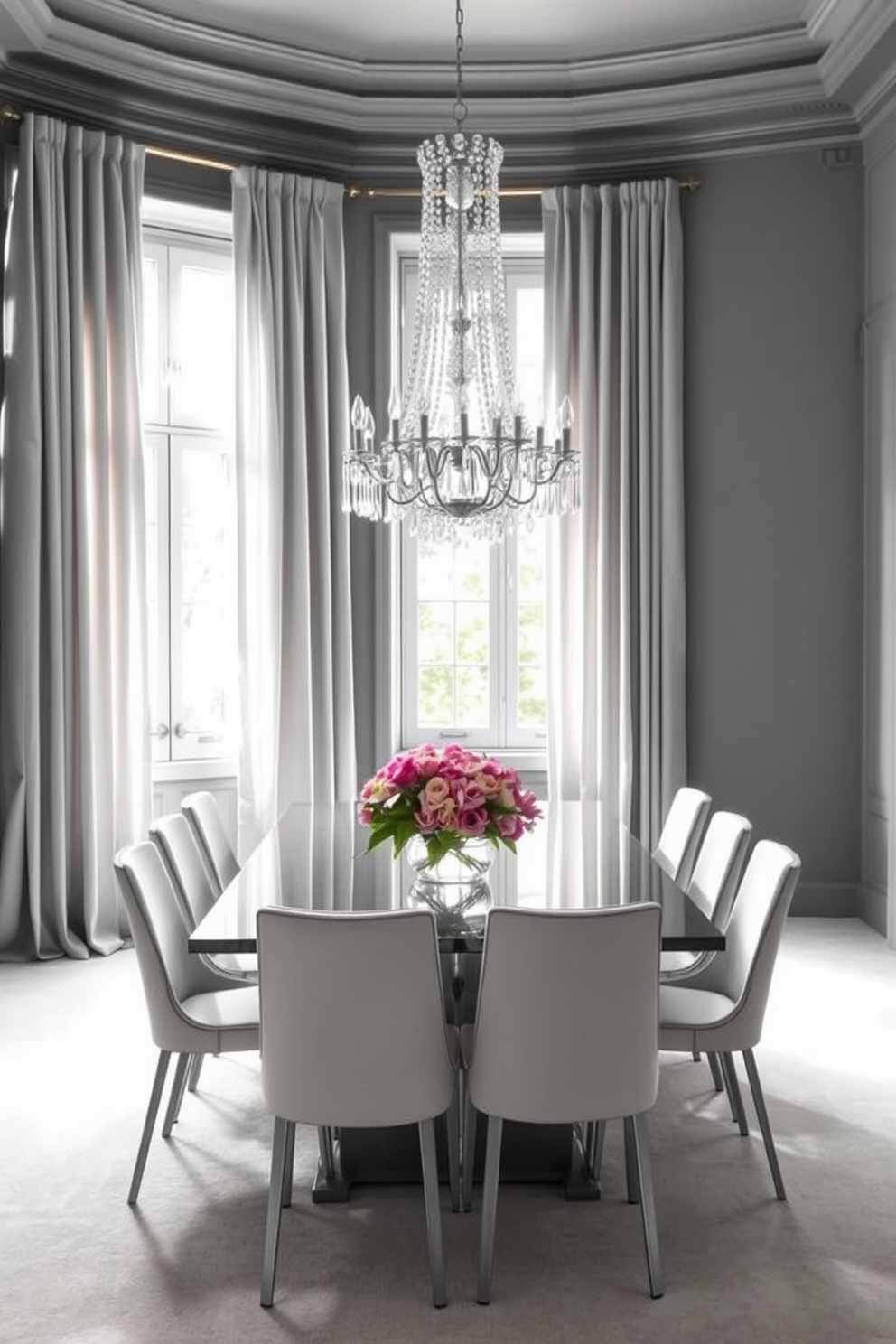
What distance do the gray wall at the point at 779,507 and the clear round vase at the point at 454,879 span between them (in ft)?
9.09

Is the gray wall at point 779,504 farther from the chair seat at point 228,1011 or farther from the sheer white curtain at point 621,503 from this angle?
the chair seat at point 228,1011

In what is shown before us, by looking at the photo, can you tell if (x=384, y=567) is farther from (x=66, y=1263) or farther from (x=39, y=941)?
(x=66, y=1263)

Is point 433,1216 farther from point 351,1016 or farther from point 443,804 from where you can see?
point 443,804

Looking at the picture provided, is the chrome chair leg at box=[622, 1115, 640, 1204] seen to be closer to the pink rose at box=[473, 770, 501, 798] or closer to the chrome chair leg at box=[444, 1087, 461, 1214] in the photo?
the chrome chair leg at box=[444, 1087, 461, 1214]

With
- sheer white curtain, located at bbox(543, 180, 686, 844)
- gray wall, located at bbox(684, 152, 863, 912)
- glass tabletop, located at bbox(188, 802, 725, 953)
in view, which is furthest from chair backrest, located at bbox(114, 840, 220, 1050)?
gray wall, located at bbox(684, 152, 863, 912)

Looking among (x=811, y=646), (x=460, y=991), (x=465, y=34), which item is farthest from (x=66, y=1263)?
(x=465, y=34)

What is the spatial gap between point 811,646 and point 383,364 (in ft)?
7.70

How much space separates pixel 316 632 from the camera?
223 inches

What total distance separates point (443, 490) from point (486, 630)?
2471 millimetres

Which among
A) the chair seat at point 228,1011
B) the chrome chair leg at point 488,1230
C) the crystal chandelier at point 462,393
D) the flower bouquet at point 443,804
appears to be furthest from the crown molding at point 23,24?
the chrome chair leg at point 488,1230

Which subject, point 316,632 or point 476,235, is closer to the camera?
point 476,235

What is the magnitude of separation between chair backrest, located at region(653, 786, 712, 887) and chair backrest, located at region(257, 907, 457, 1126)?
4.88 ft

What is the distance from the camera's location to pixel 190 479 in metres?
5.77

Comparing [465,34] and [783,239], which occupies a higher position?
[465,34]
